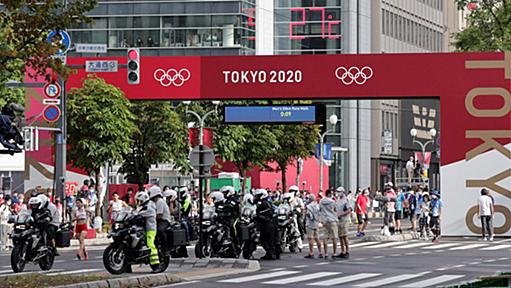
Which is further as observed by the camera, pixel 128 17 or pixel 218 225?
pixel 128 17

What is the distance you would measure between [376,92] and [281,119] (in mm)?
3598

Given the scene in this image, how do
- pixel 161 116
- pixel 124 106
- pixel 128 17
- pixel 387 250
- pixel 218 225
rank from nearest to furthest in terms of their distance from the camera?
pixel 218 225 → pixel 387 250 → pixel 124 106 → pixel 161 116 → pixel 128 17

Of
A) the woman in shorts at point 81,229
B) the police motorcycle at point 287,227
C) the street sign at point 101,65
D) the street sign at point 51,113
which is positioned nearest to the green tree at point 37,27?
the woman in shorts at point 81,229

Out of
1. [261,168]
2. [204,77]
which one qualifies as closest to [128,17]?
[261,168]

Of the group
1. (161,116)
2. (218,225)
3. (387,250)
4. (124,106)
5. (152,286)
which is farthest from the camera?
(161,116)

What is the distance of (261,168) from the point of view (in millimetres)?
78062

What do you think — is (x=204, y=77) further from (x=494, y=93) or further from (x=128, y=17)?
(x=128, y=17)

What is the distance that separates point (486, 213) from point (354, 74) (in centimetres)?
656

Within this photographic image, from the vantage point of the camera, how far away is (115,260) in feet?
91.7

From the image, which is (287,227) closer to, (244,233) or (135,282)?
(244,233)

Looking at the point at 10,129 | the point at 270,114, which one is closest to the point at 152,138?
the point at 270,114

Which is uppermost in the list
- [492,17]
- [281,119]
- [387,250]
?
[492,17]

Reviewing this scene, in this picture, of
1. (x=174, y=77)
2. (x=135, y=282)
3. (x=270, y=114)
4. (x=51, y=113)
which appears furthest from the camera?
(x=270, y=114)

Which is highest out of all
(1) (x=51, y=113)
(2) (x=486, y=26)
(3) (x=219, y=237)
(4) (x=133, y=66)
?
(2) (x=486, y=26)
